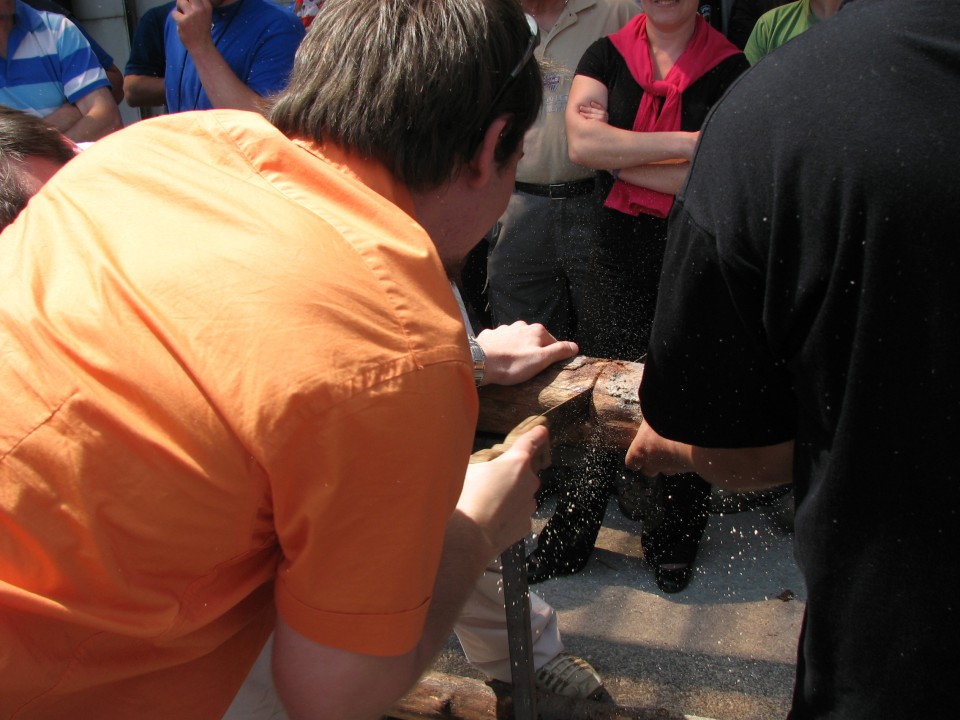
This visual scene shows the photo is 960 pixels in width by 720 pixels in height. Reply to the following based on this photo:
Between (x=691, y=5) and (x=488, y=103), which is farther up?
(x=488, y=103)

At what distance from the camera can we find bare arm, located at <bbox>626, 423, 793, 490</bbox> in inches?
56.0

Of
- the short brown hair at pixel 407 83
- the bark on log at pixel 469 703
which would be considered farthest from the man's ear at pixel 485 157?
the bark on log at pixel 469 703

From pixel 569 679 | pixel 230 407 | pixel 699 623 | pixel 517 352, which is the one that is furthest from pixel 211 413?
pixel 699 623

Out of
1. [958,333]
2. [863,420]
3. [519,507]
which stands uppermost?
[958,333]

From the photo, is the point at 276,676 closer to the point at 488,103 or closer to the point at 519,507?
the point at 519,507

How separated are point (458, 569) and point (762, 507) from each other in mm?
2708

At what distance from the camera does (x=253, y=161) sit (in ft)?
3.84

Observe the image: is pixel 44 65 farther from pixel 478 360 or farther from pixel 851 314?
pixel 851 314

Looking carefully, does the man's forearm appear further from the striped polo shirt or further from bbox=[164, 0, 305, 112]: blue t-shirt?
the striped polo shirt

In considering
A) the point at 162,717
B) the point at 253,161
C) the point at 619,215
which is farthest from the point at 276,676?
the point at 619,215

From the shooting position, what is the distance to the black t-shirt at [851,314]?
3.20 ft

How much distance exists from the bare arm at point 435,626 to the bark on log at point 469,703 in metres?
1.04

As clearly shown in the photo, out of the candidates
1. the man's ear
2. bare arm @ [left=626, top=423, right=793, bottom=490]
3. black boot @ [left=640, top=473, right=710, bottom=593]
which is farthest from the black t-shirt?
black boot @ [left=640, top=473, right=710, bottom=593]

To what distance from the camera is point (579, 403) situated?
1.99 meters
